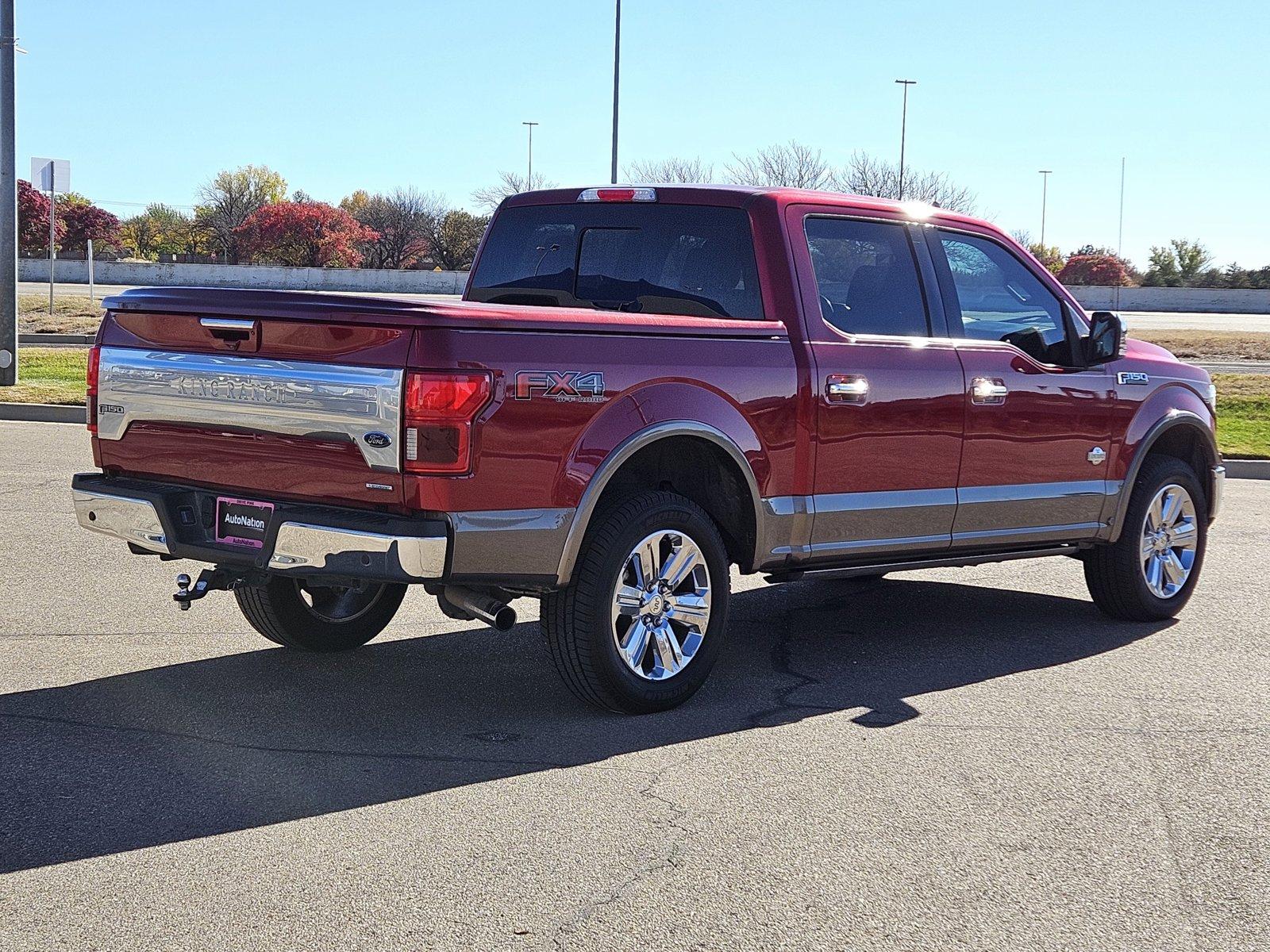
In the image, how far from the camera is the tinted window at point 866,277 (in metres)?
6.69

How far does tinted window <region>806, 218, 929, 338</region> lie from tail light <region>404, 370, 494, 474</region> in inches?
77.4

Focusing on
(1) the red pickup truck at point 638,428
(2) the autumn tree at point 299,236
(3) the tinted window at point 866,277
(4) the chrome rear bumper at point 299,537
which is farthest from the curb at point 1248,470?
(2) the autumn tree at point 299,236

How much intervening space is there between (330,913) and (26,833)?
110 centimetres

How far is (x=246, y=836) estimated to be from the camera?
4461 mm

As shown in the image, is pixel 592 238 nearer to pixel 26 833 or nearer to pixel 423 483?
pixel 423 483

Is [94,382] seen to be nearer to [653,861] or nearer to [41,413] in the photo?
[653,861]

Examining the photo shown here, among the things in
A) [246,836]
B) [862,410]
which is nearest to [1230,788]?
[862,410]

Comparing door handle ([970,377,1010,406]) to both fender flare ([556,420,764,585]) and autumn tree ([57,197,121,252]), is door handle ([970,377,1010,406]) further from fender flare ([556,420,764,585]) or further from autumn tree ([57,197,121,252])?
autumn tree ([57,197,121,252])

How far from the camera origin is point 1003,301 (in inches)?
295

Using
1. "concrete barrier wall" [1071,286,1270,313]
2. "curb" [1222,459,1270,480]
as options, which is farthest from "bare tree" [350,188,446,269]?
"curb" [1222,459,1270,480]

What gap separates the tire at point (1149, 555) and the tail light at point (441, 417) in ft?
13.5

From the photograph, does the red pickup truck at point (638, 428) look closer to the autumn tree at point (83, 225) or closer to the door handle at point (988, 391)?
the door handle at point (988, 391)

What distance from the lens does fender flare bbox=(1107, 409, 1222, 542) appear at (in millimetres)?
7922

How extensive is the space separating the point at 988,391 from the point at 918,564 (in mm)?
850
